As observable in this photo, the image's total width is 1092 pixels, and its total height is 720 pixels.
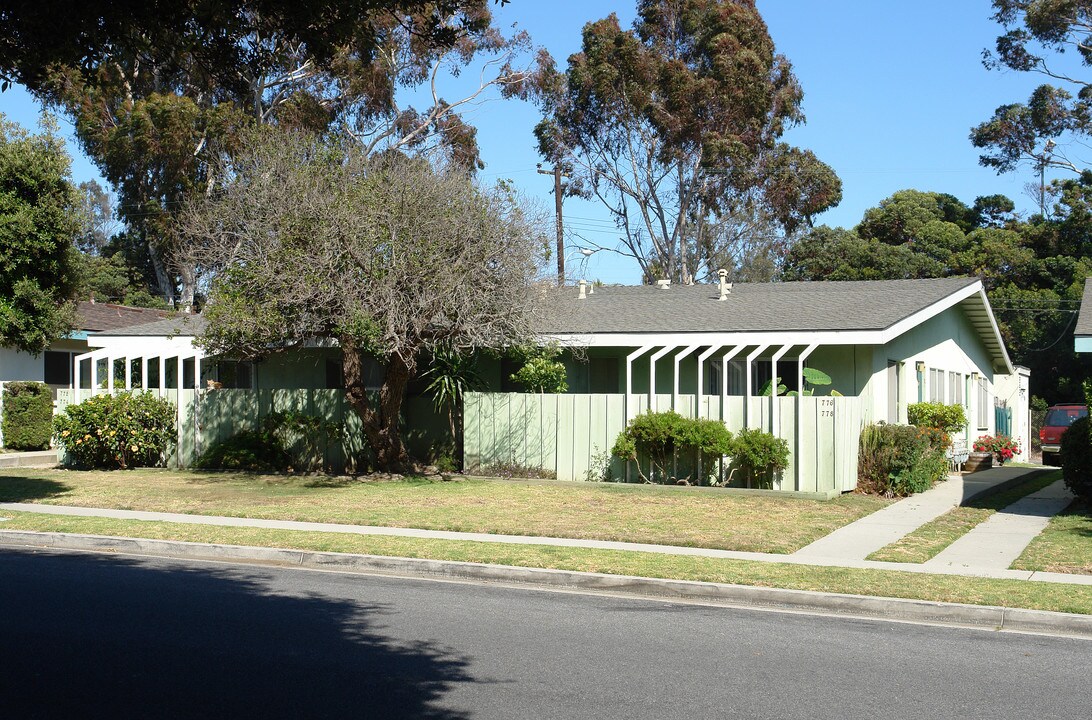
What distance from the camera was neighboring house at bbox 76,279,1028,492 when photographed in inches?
740

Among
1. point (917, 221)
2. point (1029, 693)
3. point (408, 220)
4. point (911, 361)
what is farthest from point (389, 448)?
point (917, 221)

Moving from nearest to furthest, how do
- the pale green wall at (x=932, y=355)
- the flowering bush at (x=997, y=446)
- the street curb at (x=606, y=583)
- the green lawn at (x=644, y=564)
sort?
the street curb at (x=606, y=583)
the green lawn at (x=644, y=564)
the pale green wall at (x=932, y=355)
the flowering bush at (x=997, y=446)

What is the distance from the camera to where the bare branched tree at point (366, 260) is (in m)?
17.8

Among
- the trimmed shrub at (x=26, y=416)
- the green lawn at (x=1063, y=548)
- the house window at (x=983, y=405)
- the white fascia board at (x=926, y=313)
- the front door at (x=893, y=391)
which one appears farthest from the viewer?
the house window at (x=983, y=405)

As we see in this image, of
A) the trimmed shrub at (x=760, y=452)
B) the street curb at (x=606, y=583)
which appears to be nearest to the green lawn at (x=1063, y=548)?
the street curb at (x=606, y=583)

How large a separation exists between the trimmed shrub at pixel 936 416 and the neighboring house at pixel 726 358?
0.28 m

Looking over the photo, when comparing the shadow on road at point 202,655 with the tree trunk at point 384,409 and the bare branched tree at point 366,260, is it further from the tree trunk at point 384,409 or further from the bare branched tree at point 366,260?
the tree trunk at point 384,409

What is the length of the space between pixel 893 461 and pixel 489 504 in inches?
287

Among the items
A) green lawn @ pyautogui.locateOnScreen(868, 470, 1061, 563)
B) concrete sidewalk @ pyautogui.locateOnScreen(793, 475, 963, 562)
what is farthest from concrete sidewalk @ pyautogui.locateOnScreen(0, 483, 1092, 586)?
green lawn @ pyautogui.locateOnScreen(868, 470, 1061, 563)

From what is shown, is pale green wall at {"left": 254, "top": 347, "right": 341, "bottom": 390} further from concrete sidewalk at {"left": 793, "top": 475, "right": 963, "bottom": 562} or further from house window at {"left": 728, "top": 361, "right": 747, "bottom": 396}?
concrete sidewalk at {"left": 793, "top": 475, "right": 963, "bottom": 562}

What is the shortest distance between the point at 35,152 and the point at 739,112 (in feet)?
82.3

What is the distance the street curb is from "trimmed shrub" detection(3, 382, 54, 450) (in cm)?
1458

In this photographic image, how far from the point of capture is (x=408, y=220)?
18078 mm

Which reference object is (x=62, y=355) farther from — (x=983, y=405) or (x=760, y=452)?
(x=983, y=405)
